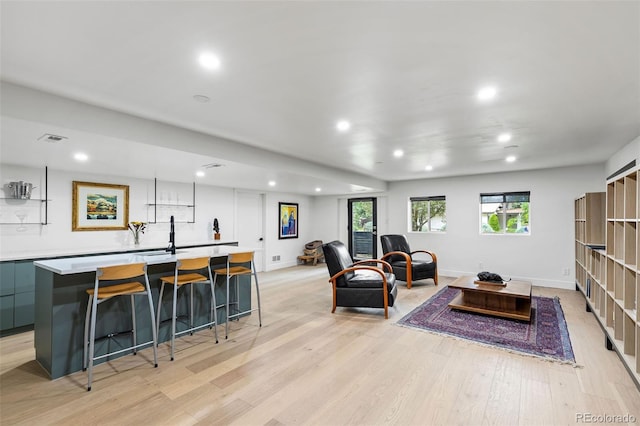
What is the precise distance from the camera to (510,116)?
305 cm

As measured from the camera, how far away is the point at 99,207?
5137 millimetres

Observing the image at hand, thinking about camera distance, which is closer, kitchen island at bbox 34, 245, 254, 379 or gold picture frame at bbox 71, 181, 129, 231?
kitchen island at bbox 34, 245, 254, 379

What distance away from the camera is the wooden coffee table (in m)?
4.04

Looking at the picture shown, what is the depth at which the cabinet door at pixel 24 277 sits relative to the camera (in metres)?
3.73

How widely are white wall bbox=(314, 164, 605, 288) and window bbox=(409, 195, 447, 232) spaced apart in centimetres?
16

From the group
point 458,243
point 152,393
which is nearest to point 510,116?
point 152,393

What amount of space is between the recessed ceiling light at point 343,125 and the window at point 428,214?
15.3 ft

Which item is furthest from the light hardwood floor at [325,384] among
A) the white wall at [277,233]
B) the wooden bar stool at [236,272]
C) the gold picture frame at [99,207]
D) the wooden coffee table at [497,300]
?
the white wall at [277,233]

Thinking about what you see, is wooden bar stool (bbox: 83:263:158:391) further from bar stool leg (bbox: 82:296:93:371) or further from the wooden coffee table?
the wooden coffee table

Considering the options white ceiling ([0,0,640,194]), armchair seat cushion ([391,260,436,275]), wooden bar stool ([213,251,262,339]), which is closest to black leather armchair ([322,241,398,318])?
wooden bar stool ([213,251,262,339])

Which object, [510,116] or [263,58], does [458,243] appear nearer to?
[510,116]

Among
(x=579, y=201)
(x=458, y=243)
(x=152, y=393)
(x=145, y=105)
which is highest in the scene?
(x=145, y=105)

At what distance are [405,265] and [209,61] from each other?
17.0 feet

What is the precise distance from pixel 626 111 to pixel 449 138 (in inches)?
61.1
